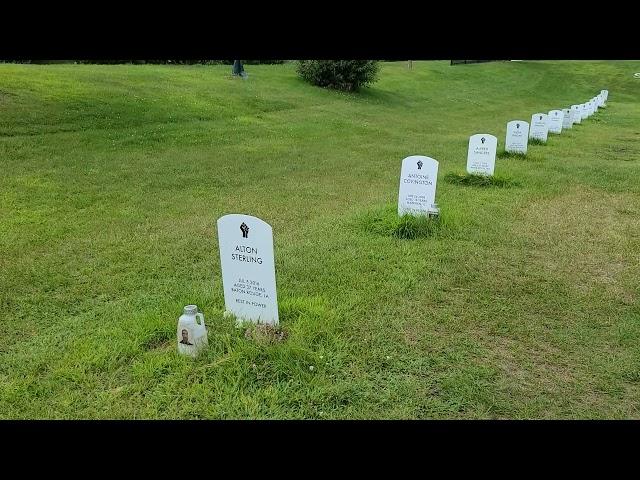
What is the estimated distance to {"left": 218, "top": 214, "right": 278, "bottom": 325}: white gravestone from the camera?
3.67 meters

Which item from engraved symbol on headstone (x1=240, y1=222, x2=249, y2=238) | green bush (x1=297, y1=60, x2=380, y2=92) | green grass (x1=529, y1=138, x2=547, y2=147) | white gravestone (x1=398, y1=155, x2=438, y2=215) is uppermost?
green bush (x1=297, y1=60, x2=380, y2=92)

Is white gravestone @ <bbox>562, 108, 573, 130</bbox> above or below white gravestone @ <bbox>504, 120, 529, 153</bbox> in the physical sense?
below

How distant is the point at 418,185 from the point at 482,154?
9.66 ft

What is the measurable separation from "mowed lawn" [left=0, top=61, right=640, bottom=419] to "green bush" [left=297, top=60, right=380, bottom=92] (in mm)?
11062

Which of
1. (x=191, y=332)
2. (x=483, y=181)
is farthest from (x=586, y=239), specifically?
(x=191, y=332)

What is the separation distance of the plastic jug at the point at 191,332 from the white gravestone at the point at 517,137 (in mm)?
9563

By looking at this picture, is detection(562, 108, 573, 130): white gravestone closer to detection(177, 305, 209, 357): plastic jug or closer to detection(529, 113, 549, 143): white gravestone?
detection(529, 113, 549, 143): white gravestone

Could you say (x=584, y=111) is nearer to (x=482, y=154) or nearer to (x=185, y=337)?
(x=482, y=154)

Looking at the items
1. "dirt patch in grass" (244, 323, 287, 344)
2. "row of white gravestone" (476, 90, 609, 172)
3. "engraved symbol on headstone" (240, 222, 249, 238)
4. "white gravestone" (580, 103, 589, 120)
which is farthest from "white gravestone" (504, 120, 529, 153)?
"white gravestone" (580, 103, 589, 120)

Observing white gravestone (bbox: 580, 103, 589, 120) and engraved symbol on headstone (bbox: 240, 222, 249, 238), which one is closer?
engraved symbol on headstone (bbox: 240, 222, 249, 238)

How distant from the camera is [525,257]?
5605 millimetres

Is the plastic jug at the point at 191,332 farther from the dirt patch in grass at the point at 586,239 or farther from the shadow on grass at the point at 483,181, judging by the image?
the shadow on grass at the point at 483,181

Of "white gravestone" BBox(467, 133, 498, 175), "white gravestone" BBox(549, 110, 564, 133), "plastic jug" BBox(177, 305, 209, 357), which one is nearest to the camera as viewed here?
"plastic jug" BBox(177, 305, 209, 357)
